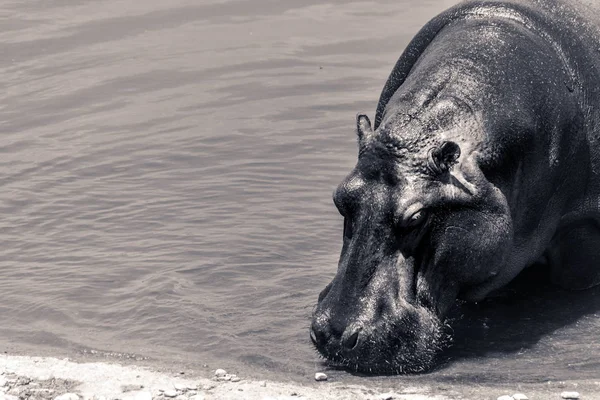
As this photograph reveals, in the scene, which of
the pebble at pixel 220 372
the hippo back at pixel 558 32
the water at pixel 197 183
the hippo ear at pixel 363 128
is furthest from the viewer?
the hippo back at pixel 558 32

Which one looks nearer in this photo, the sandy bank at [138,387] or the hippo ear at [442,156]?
the sandy bank at [138,387]

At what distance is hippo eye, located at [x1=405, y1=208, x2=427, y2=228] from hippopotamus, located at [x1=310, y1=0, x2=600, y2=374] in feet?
0.04

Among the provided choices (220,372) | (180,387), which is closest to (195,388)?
(180,387)

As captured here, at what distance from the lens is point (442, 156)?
7113mm

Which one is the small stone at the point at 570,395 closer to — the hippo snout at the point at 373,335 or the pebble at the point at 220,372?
the hippo snout at the point at 373,335

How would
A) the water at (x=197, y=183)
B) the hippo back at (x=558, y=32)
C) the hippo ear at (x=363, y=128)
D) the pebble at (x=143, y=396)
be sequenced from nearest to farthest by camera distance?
the pebble at (x=143, y=396) < the hippo ear at (x=363, y=128) < the water at (x=197, y=183) < the hippo back at (x=558, y=32)

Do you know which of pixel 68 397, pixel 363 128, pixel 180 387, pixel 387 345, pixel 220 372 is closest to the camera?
pixel 68 397

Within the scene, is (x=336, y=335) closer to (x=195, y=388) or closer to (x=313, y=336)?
(x=313, y=336)

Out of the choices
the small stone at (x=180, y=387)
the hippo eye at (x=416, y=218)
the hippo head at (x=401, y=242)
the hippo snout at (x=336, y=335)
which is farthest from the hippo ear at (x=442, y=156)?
the small stone at (x=180, y=387)

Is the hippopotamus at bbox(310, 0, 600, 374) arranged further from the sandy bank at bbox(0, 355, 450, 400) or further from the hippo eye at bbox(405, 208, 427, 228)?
the sandy bank at bbox(0, 355, 450, 400)

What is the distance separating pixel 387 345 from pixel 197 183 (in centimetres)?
423

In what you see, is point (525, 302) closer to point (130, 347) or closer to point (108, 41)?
point (130, 347)

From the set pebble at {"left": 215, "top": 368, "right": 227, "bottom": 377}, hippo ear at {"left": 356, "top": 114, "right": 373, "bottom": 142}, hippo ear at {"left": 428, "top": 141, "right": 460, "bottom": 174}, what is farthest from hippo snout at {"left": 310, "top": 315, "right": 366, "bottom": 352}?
hippo ear at {"left": 356, "top": 114, "right": 373, "bottom": 142}

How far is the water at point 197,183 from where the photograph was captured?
7.95 metres
